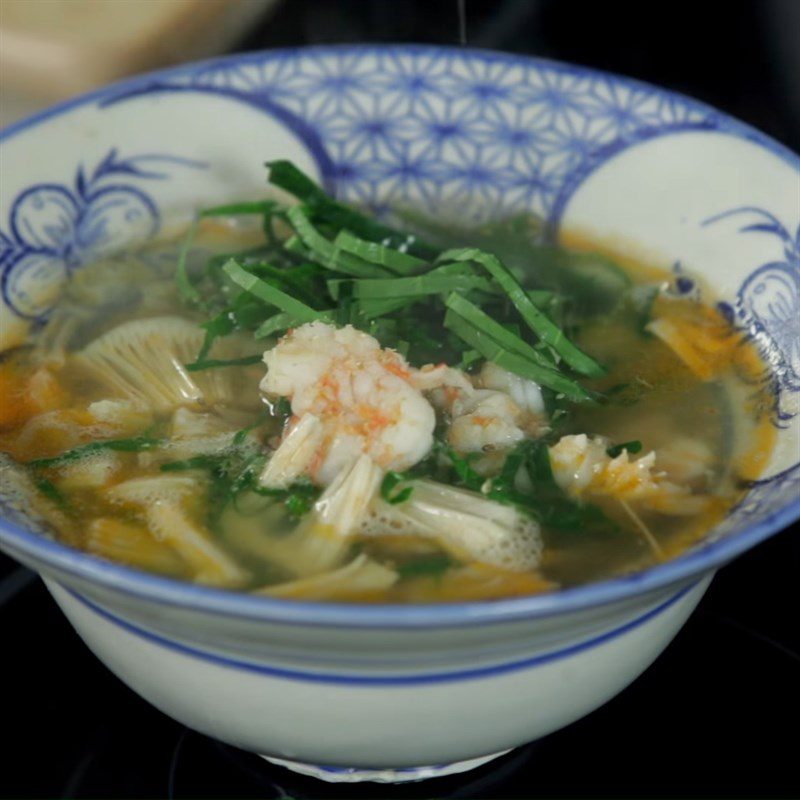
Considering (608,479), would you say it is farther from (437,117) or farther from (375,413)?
(437,117)

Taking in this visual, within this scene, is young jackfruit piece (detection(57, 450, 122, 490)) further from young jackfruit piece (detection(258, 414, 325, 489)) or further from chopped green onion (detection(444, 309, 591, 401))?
chopped green onion (detection(444, 309, 591, 401))

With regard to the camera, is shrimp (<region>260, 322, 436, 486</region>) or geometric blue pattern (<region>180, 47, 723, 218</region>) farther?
geometric blue pattern (<region>180, 47, 723, 218</region>)

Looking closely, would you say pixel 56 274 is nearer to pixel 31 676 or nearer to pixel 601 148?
pixel 31 676

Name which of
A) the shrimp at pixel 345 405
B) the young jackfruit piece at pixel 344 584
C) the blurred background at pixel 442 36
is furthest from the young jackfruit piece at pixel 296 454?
the blurred background at pixel 442 36

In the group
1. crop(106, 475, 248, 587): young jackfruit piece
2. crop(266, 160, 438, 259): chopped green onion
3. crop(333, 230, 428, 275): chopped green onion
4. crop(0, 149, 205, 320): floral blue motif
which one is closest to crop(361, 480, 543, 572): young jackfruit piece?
crop(106, 475, 248, 587): young jackfruit piece

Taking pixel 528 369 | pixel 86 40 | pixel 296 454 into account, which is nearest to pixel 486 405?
pixel 528 369

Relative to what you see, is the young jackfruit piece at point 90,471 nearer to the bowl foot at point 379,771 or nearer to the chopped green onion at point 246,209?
the bowl foot at point 379,771
